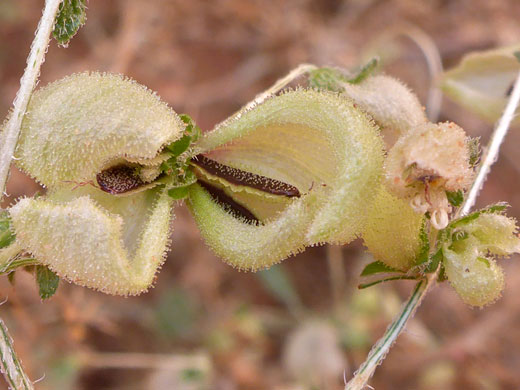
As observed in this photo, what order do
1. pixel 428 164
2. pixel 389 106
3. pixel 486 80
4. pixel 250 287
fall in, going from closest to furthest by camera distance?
pixel 428 164 < pixel 389 106 < pixel 486 80 < pixel 250 287

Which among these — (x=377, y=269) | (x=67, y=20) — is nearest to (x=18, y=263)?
(x=67, y=20)

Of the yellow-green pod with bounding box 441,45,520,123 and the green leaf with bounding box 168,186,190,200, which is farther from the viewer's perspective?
the yellow-green pod with bounding box 441,45,520,123

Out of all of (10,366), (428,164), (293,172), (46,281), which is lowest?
(10,366)

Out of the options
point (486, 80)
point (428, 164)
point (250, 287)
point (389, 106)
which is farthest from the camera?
point (250, 287)

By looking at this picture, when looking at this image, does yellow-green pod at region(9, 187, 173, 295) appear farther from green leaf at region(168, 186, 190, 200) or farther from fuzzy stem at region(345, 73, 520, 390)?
fuzzy stem at region(345, 73, 520, 390)

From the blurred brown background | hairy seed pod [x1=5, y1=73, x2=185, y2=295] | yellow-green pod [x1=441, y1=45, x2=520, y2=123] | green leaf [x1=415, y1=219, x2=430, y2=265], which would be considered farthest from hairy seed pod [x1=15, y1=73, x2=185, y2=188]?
the blurred brown background

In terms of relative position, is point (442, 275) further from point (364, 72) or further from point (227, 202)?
point (364, 72)
